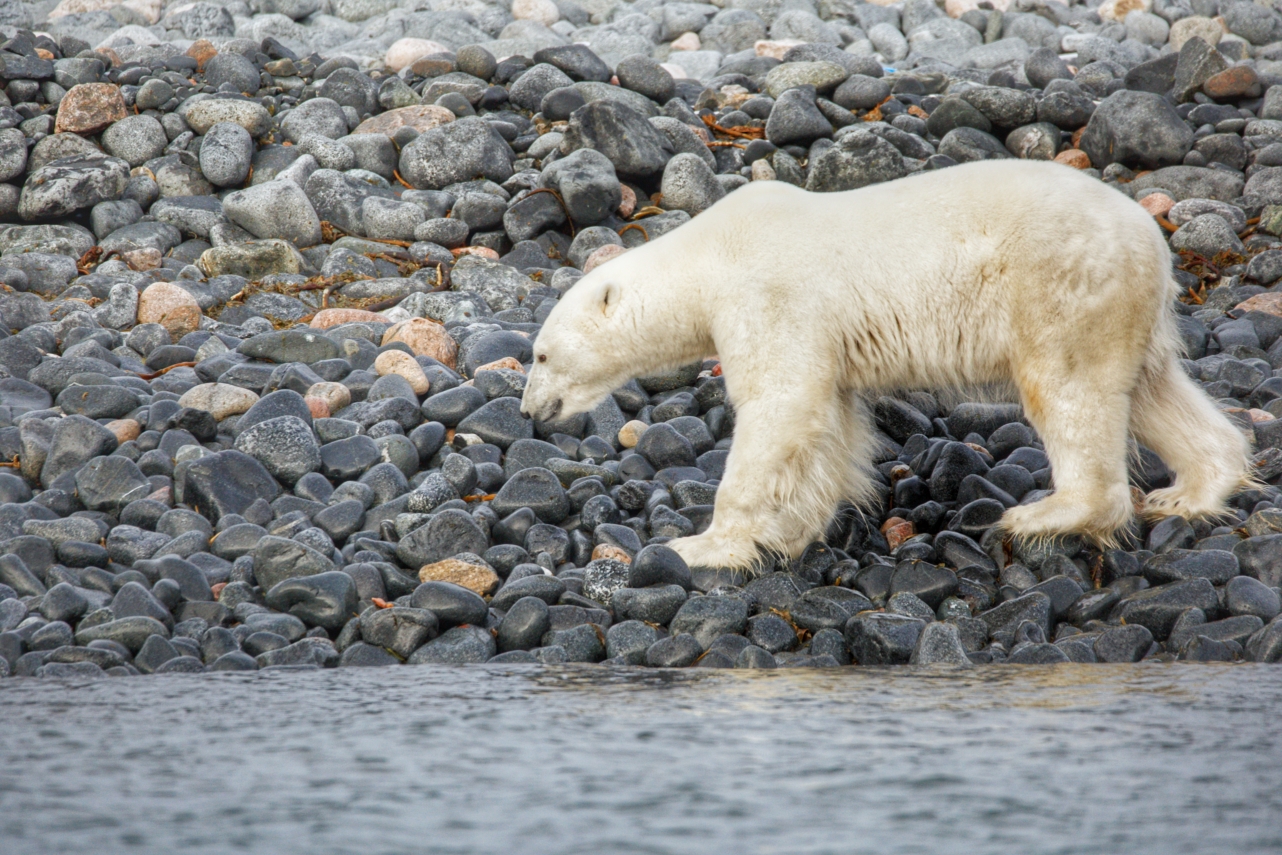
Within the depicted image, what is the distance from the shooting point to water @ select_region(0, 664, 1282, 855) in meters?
1.56

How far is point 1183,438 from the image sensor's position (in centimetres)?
457

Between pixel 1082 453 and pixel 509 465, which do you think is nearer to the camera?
pixel 1082 453

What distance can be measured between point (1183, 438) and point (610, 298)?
246 centimetres

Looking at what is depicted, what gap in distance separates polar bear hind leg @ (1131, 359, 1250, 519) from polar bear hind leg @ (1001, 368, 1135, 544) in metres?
0.43

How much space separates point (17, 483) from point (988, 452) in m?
4.32

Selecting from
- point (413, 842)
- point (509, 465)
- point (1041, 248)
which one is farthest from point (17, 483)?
point (1041, 248)

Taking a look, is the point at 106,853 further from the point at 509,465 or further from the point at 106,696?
the point at 509,465

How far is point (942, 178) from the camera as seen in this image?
14.3 feet

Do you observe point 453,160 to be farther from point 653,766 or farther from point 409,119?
point 653,766

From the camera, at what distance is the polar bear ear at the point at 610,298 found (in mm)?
4836

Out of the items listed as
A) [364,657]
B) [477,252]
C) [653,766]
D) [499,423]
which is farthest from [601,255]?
[653,766]

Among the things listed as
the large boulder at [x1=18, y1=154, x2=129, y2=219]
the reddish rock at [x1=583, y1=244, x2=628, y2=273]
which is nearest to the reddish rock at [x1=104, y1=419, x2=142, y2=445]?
the reddish rock at [x1=583, y1=244, x2=628, y2=273]

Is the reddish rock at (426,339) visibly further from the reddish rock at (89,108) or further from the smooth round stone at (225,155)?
the reddish rock at (89,108)

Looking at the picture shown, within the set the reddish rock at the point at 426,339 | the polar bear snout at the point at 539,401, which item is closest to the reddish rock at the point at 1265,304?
the polar bear snout at the point at 539,401
